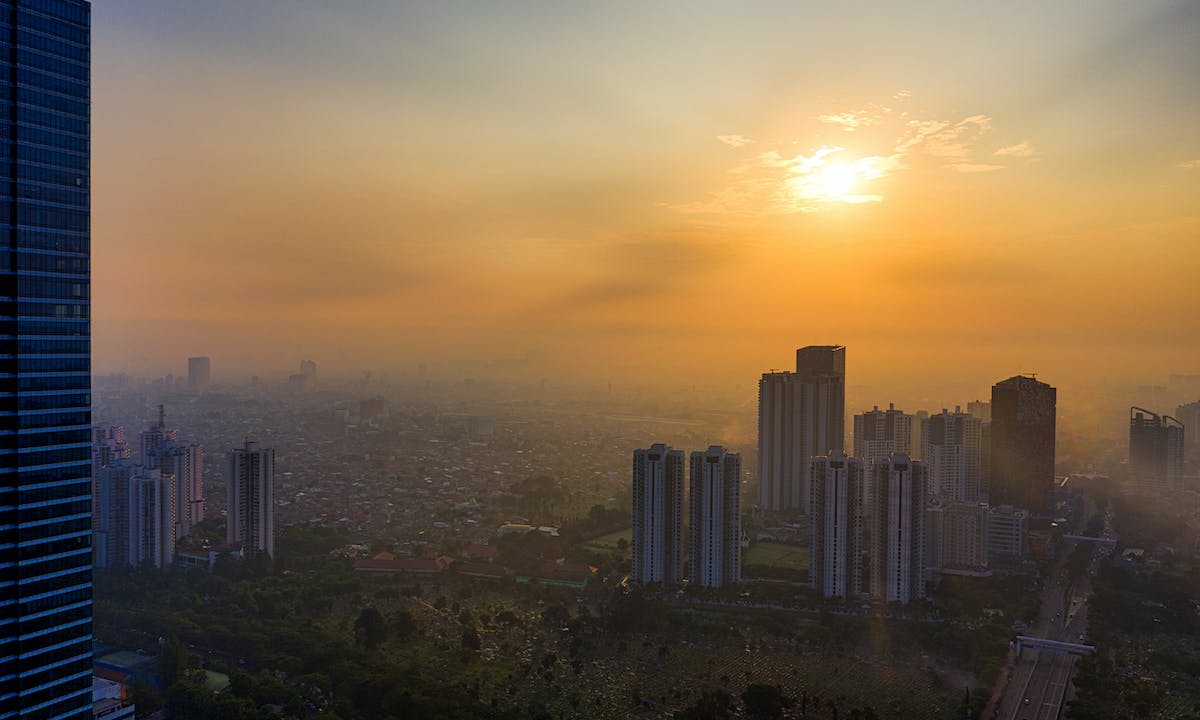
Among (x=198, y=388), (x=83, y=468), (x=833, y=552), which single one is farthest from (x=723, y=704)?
(x=198, y=388)

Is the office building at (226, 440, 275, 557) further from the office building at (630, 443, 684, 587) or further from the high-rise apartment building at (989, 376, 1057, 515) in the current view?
the high-rise apartment building at (989, 376, 1057, 515)

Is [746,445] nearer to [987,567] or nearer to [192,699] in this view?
[987,567]

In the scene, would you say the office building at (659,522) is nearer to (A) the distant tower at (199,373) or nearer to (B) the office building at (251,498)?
(B) the office building at (251,498)

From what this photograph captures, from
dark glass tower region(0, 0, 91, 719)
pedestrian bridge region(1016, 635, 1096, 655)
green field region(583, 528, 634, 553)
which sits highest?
dark glass tower region(0, 0, 91, 719)

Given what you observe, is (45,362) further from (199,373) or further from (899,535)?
(199,373)

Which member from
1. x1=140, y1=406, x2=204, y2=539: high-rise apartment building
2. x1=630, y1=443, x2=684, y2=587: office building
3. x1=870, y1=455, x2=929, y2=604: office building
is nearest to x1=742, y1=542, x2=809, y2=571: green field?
x1=870, y1=455, x2=929, y2=604: office building

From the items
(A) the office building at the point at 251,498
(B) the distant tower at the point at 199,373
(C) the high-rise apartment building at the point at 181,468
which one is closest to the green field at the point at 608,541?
(A) the office building at the point at 251,498

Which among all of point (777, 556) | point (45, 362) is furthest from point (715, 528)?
point (45, 362)

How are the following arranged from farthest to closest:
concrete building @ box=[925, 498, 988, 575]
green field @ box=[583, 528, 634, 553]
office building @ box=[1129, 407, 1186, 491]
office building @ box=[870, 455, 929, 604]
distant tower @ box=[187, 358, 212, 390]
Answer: distant tower @ box=[187, 358, 212, 390]
office building @ box=[1129, 407, 1186, 491]
green field @ box=[583, 528, 634, 553]
concrete building @ box=[925, 498, 988, 575]
office building @ box=[870, 455, 929, 604]
